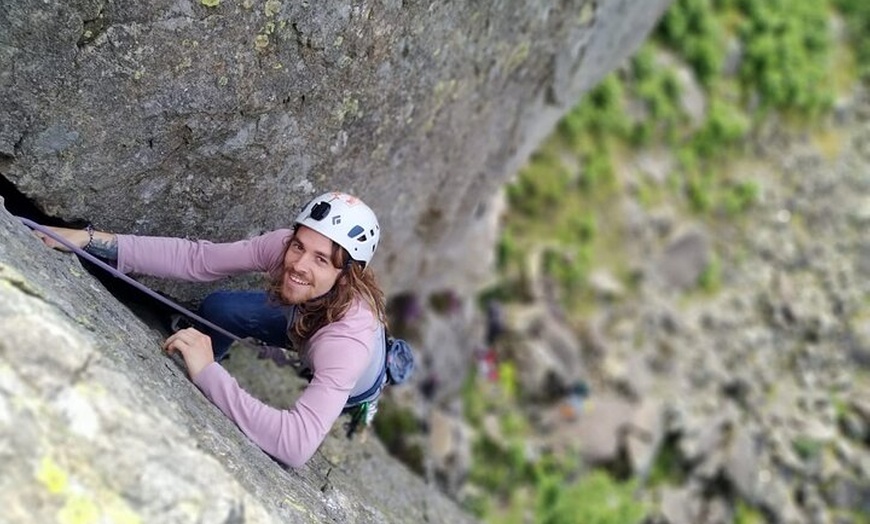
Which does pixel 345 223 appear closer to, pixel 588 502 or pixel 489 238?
pixel 489 238

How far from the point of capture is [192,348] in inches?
211

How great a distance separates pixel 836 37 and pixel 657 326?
1046 cm

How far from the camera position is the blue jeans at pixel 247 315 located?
6.34 m

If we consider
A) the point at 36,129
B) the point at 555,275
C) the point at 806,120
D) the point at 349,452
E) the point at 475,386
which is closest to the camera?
the point at 36,129

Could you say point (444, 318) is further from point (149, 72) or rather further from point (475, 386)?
point (149, 72)

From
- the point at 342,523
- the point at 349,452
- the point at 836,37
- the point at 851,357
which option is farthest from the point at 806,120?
the point at 342,523

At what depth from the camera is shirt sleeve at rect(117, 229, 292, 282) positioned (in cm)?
590

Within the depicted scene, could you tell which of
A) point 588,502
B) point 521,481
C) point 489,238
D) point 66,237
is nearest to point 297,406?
point 66,237

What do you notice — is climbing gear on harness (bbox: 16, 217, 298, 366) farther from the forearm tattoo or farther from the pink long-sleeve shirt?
the pink long-sleeve shirt

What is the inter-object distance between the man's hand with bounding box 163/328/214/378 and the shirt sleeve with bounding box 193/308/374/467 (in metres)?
0.06

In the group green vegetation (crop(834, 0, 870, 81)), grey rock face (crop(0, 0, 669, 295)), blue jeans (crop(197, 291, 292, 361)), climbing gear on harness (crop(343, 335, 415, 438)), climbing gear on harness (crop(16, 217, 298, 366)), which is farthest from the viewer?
green vegetation (crop(834, 0, 870, 81))

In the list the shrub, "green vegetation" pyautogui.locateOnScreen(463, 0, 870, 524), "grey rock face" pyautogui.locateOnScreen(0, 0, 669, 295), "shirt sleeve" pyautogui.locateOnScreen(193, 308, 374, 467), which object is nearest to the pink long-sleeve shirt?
"shirt sleeve" pyautogui.locateOnScreen(193, 308, 374, 467)

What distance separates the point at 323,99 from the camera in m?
6.84

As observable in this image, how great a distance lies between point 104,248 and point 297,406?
1.69 meters
